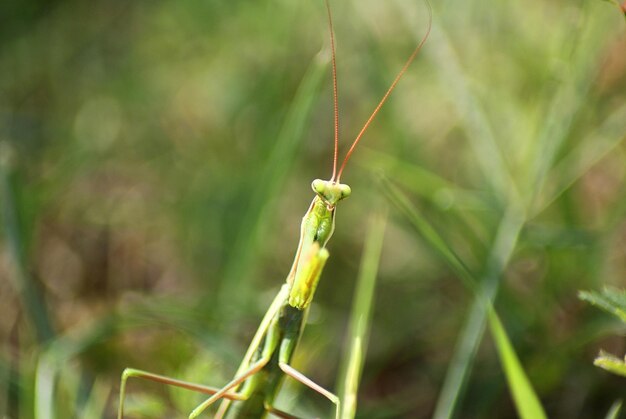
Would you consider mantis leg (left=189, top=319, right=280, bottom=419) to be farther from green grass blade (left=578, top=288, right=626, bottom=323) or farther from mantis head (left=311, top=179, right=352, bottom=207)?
green grass blade (left=578, top=288, right=626, bottom=323)

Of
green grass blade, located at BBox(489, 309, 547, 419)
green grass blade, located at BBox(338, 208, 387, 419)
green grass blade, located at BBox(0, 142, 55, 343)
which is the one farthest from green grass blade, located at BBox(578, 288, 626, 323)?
green grass blade, located at BBox(0, 142, 55, 343)

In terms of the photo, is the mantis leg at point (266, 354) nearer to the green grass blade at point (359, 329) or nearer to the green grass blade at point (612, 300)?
the green grass blade at point (359, 329)

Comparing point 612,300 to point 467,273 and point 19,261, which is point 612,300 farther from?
point 19,261

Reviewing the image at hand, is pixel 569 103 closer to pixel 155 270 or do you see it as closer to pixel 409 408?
pixel 409 408

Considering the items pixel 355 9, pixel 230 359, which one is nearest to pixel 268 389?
pixel 230 359

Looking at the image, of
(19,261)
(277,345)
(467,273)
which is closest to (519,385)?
(467,273)
